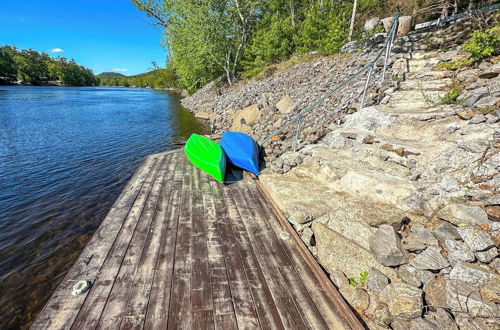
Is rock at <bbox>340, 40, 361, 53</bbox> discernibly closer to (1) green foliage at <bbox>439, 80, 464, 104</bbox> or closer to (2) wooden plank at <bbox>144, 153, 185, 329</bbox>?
(1) green foliage at <bbox>439, 80, 464, 104</bbox>

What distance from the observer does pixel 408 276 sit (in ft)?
9.35

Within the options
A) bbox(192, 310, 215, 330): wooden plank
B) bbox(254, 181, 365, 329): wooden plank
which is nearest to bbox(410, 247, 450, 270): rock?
bbox(254, 181, 365, 329): wooden plank

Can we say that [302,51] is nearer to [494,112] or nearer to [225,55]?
[225,55]

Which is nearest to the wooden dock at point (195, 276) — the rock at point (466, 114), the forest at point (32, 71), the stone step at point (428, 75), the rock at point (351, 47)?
the rock at point (466, 114)

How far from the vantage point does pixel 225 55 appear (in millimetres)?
24219

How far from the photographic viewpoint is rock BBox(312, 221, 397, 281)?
10.6 ft

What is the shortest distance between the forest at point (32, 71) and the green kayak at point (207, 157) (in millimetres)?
114885

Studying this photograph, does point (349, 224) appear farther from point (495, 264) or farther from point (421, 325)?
point (495, 264)

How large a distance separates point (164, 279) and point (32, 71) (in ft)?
429

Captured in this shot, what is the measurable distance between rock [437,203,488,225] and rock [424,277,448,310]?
0.93 meters

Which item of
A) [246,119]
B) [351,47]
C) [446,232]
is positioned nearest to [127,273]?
[446,232]

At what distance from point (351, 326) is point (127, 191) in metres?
5.48

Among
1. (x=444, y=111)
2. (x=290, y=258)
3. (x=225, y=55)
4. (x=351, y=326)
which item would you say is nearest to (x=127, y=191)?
(x=290, y=258)

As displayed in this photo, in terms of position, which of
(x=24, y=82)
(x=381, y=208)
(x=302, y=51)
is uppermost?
(x=24, y=82)
